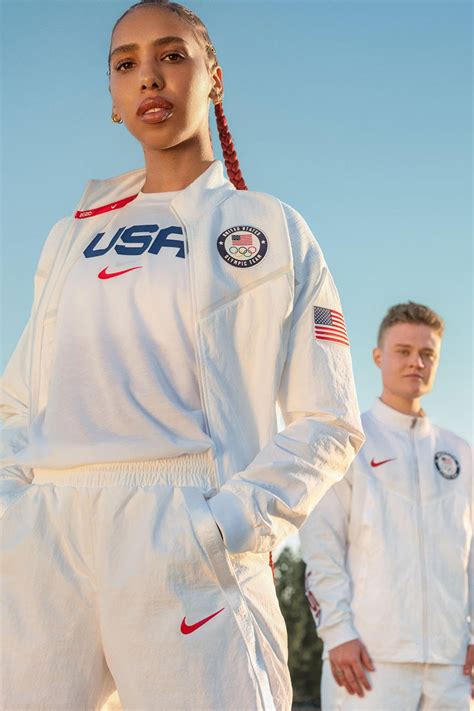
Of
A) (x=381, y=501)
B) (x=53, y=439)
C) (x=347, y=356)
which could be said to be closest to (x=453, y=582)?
(x=381, y=501)

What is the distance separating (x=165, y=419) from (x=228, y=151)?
4.09ft

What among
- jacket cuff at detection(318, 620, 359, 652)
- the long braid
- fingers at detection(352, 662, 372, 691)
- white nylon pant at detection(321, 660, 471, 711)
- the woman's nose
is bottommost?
white nylon pant at detection(321, 660, 471, 711)

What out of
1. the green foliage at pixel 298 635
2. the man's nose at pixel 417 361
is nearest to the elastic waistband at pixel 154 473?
the man's nose at pixel 417 361

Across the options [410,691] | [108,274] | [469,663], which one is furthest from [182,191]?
[469,663]

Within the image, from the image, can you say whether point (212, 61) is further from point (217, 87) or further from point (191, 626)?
point (191, 626)

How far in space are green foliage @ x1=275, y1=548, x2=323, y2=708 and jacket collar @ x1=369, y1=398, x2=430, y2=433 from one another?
17017mm

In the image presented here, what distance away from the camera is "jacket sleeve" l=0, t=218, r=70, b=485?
2963 millimetres

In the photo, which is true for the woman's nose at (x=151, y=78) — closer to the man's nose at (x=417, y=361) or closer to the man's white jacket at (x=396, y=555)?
the man's white jacket at (x=396, y=555)

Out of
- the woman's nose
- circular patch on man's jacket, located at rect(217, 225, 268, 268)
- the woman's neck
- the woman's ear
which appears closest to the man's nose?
the woman's ear

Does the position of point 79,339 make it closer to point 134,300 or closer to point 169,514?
point 134,300

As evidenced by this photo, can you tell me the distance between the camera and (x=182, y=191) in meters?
3.02

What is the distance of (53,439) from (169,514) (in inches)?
17.7

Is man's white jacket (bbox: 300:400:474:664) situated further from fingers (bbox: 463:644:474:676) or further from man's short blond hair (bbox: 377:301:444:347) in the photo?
man's short blond hair (bbox: 377:301:444:347)

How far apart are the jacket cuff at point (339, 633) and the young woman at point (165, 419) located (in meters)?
3.12
